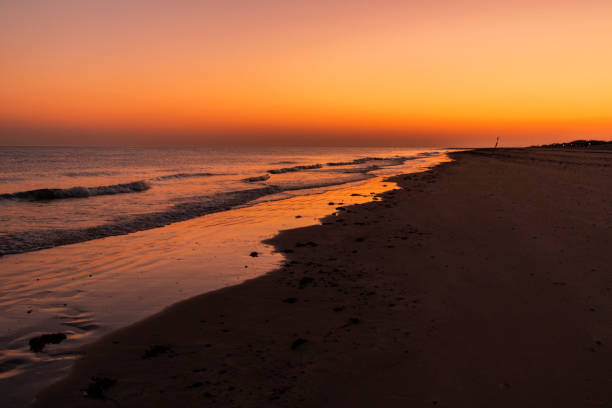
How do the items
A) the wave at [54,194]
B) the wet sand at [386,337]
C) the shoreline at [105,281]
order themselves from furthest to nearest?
1. the wave at [54,194]
2. the shoreline at [105,281]
3. the wet sand at [386,337]

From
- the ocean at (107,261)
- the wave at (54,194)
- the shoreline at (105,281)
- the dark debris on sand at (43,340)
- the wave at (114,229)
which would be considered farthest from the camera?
the wave at (54,194)

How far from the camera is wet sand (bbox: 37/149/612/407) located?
3.46 metres

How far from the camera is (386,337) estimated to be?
14.8 feet


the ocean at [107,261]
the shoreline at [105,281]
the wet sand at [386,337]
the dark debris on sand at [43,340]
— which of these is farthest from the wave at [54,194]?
the dark debris on sand at [43,340]

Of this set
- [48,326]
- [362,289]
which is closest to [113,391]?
[48,326]

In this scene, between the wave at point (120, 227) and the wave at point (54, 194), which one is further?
the wave at point (54, 194)

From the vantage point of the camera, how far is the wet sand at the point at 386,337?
3.46 metres

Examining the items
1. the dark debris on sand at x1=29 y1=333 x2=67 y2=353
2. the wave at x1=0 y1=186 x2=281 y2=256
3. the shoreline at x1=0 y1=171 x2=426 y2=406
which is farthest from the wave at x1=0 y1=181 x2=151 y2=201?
Result: the dark debris on sand at x1=29 y1=333 x2=67 y2=353

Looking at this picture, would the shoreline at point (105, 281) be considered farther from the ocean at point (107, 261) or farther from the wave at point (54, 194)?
the wave at point (54, 194)

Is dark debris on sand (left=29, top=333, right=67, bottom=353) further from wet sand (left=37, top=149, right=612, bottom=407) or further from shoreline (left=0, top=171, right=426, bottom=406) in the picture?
wet sand (left=37, top=149, right=612, bottom=407)

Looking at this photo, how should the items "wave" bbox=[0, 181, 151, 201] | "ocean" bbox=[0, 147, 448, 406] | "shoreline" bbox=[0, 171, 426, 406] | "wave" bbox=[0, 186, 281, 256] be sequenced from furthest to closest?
"wave" bbox=[0, 181, 151, 201] < "wave" bbox=[0, 186, 281, 256] < "ocean" bbox=[0, 147, 448, 406] < "shoreline" bbox=[0, 171, 426, 406]

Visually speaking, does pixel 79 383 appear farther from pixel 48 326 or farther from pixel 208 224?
pixel 208 224

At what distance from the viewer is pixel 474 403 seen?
10.6ft

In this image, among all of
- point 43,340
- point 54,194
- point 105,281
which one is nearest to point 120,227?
point 105,281
